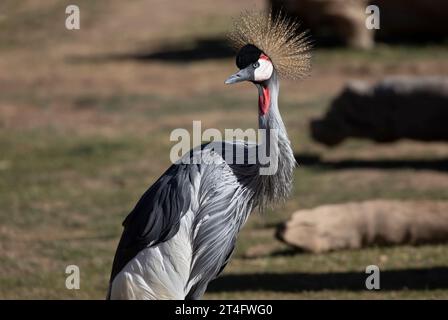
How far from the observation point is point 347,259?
718cm

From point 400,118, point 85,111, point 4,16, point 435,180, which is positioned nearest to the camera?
point 435,180

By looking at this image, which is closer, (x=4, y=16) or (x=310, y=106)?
(x=310, y=106)

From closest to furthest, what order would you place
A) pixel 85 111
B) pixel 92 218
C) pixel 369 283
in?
pixel 369 283 < pixel 92 218 < pixel 85 111

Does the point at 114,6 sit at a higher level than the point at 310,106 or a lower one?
higher

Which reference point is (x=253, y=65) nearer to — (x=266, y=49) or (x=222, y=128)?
(x=266, y=49)

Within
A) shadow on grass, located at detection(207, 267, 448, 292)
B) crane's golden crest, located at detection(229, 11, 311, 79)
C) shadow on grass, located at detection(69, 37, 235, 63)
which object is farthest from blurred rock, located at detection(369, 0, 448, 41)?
crane's golden crest, located at detection(229, 11, 311, 79)

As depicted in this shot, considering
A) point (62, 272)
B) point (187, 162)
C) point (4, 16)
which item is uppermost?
point (4, 16)

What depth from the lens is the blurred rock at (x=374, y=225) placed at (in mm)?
7230

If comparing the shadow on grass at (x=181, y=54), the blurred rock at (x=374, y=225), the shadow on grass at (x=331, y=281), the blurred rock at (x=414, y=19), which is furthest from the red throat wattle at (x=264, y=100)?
the shadow on grass at (x=181, y=54)

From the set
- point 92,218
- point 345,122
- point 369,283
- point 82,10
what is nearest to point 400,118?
point 345,122

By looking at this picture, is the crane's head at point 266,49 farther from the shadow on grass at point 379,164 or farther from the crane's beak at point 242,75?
the shadow on grass at point 379,164

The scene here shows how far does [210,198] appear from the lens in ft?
16.5

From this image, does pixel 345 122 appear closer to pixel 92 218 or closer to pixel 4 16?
pixel 92 218

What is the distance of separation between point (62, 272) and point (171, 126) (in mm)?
5444
